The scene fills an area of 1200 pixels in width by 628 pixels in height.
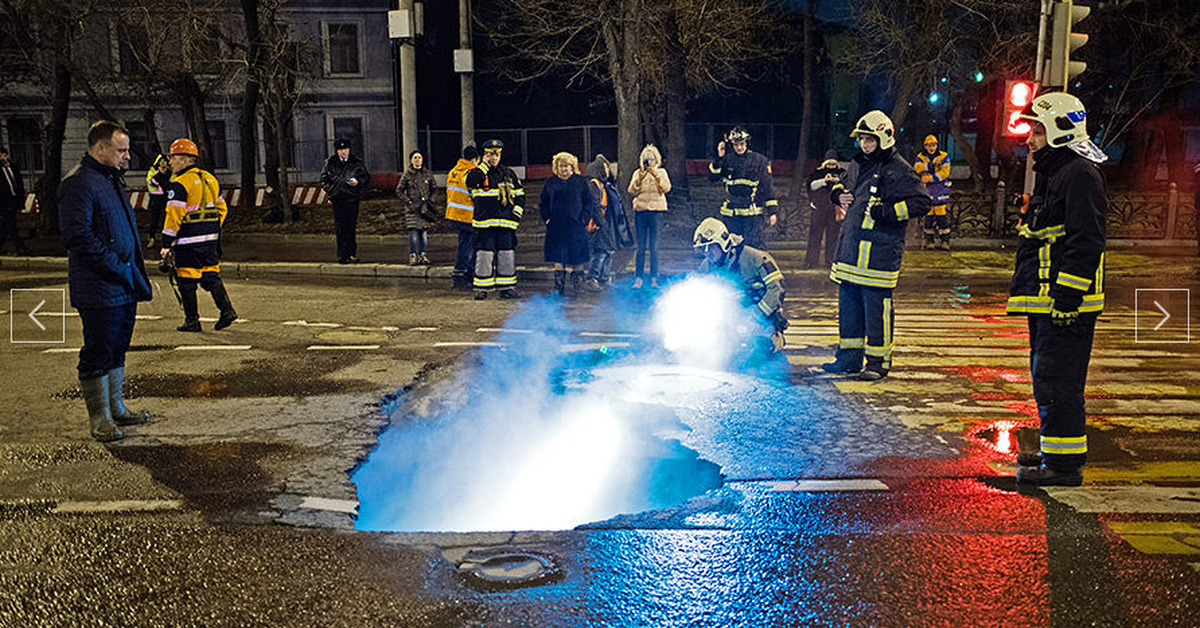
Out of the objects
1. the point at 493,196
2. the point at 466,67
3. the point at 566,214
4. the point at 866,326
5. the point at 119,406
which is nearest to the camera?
the point at 119,406

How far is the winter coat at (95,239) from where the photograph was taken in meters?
6.43

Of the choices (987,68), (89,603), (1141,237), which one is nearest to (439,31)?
(987,68)

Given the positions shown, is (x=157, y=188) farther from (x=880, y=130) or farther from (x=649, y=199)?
(x=880, y=130)

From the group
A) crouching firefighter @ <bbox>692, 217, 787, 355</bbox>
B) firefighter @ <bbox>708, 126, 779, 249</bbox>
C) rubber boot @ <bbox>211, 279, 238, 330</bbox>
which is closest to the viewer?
crouching firefighter @ <bbox>692, 217, 787, 355</bbox>

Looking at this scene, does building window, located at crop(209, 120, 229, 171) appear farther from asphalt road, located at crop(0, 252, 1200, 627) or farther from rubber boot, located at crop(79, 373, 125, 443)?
rubber boot, located at crop(79, 373, 125, 443)

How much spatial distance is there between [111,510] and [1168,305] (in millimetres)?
12757

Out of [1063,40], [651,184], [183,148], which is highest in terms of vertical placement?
[1063,40]

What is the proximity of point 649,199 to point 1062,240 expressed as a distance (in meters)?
8.56

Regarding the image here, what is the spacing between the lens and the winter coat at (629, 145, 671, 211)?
45.0ft

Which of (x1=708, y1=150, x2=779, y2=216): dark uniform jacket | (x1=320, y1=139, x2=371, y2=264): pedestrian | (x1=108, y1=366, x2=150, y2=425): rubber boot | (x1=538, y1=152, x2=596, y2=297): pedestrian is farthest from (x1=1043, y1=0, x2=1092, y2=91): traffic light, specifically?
(x1=108, y1=366, x2=150, y2=425): rubber boot

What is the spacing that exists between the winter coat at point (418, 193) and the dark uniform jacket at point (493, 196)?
275 centimetres

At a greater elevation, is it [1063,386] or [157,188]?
[157,188]

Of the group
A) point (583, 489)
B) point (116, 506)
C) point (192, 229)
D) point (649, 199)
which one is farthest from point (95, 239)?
point (649, 199)

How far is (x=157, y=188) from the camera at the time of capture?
1593cm
